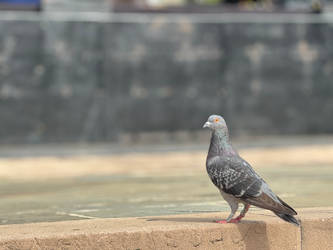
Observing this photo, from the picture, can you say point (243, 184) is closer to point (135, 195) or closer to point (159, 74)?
point (135, 195)

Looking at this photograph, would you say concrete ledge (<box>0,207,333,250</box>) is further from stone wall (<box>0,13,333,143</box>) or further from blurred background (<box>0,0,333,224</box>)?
stone wall (<box>0,13,333,143</box>)

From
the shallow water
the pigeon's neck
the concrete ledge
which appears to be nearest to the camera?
the concrete ledge

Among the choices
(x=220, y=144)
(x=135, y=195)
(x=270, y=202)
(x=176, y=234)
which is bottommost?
(x=135, y=195)

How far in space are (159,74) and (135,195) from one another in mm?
9359

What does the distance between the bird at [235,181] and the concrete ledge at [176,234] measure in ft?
0.52

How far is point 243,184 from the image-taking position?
648cm

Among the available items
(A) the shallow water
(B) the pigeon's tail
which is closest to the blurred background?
(A) the shallow water

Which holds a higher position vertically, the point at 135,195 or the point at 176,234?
the point at 176,234

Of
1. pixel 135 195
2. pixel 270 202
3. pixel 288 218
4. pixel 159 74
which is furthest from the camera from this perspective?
pixel 159 74

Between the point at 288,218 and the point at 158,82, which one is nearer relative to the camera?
the point at 288,218

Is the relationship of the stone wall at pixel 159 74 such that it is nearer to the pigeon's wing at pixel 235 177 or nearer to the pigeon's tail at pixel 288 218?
the pigeon's wing at pixel 235 177

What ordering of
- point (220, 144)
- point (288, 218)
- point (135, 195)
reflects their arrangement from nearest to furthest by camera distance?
1. point (288, 218)
2. point (220, 144)
3. point (135, 195)

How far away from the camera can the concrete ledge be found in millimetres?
6316

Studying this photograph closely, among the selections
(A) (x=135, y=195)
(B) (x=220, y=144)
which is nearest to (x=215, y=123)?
(B) (x=220, y=144)
